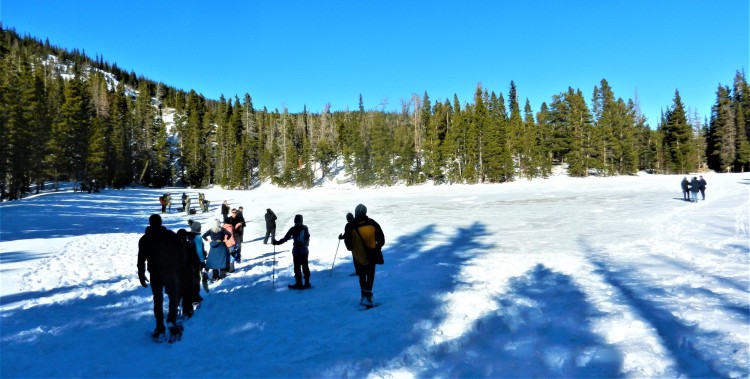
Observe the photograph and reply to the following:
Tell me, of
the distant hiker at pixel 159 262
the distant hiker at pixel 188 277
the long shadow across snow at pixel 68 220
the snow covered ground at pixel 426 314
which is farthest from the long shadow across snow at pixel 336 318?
the long shadow across snow at pixel 68 220

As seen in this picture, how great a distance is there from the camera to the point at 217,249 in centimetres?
970

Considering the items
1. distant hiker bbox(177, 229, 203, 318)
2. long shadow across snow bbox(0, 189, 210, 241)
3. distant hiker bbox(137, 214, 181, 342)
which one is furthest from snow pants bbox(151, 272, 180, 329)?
long shadow across snow bbox(0, 189, 210, 241)

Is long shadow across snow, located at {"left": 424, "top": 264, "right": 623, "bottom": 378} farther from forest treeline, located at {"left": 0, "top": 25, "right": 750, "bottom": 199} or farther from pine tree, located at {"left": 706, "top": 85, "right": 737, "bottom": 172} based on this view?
pine tree, located at {"left": 706, "top": 85, "right": 737, "bottom": 172}

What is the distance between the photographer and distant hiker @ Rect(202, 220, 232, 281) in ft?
30.8

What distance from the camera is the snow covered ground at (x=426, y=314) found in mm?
4871

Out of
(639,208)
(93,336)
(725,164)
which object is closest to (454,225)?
(639,208)

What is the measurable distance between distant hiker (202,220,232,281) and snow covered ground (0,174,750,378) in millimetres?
527

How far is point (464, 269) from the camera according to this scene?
10.7 meters

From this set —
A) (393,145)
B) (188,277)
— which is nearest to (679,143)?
(393,145)

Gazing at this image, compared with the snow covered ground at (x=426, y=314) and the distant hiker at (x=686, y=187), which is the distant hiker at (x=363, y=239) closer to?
the snow covered ground at (x=426, y=314)

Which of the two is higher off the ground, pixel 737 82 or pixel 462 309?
pixel 737 82

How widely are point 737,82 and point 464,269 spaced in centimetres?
9641

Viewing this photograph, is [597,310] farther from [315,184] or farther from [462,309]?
[315,184]

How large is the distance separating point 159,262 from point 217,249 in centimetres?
403
